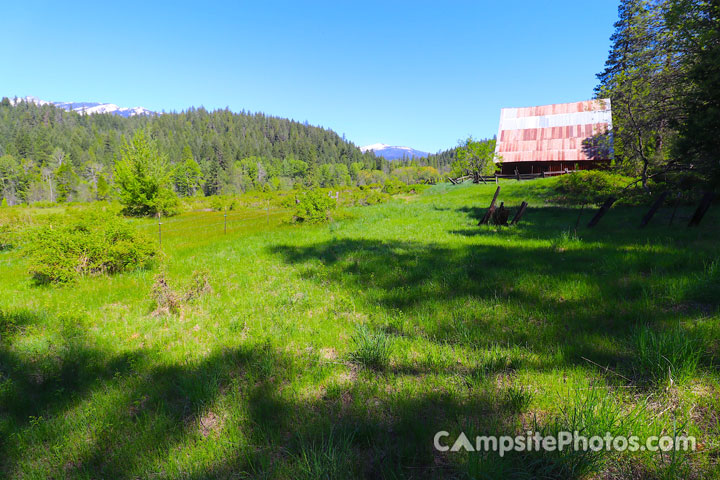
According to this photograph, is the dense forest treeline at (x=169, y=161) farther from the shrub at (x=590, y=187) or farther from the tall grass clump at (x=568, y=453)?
the tall grass clump at (x=568, y=453)

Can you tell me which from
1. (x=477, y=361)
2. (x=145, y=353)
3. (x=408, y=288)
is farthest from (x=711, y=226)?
(x=145, y=353)

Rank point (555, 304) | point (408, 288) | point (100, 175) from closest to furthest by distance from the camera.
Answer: point (555, 304) → point (408, 288) → point (100, 175)

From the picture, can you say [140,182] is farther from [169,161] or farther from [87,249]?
[169,161]

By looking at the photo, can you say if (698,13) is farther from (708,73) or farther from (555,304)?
(555,304)

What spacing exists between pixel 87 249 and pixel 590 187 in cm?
2685

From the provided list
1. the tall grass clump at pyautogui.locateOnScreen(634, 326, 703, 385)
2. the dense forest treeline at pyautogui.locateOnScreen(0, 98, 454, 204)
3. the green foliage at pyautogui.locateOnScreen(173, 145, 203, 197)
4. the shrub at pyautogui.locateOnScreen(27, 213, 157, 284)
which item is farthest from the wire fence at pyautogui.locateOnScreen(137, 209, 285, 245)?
the green foliage at pyautogui.locateOnScreen(173, 145, 203, 197)

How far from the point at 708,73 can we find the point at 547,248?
748 cm

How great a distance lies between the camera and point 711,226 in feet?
27.5

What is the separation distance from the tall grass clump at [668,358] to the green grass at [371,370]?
0.06 feet

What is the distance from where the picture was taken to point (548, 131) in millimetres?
40750

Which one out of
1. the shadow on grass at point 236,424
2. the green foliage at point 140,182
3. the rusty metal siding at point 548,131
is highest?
the rusty metal siding at point 548,131

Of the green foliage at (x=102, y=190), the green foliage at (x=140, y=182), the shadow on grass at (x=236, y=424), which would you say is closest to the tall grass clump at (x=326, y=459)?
the shadow on grass at (x=236, y=424)

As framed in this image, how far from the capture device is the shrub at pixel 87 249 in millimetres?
7824

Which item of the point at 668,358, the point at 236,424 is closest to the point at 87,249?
the point at 236,424
